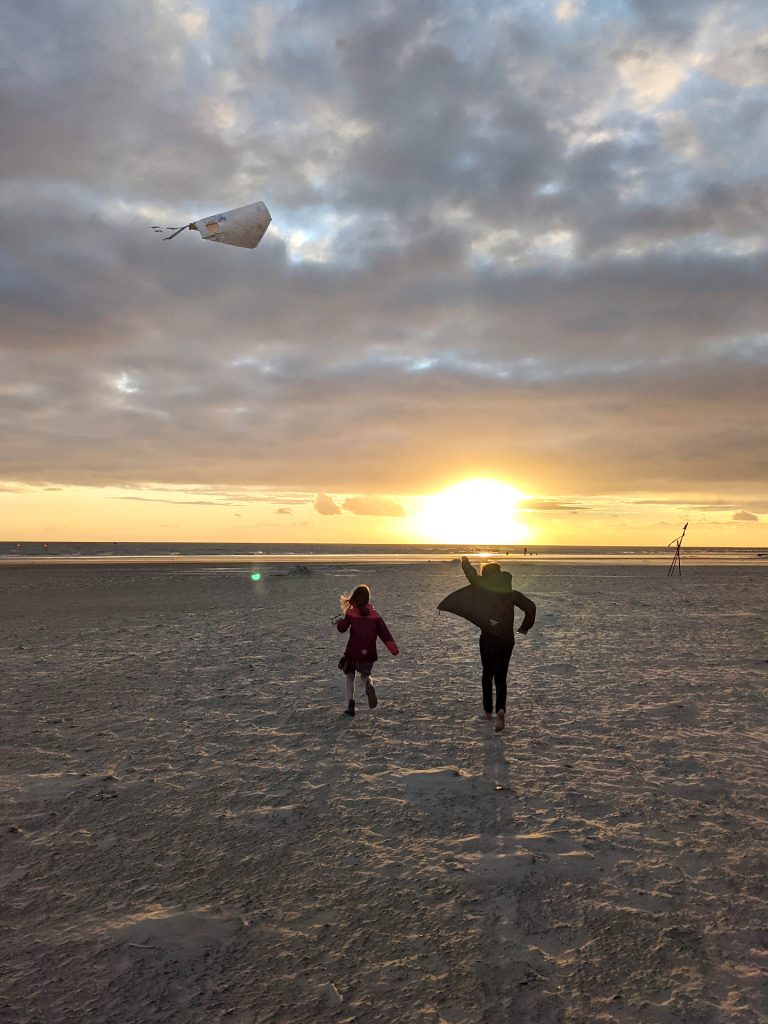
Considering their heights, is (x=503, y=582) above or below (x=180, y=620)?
above

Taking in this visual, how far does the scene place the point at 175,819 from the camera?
19.5 ft

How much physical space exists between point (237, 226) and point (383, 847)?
23.6 feet

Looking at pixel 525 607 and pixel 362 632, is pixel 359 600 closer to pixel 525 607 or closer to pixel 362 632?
pixel 362 632

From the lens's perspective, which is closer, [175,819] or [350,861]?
[350,861]

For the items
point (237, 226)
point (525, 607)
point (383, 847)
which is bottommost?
point (383, 847)

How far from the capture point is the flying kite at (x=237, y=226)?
8.34m

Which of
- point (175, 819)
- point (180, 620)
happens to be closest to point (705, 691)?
point (175, 819)

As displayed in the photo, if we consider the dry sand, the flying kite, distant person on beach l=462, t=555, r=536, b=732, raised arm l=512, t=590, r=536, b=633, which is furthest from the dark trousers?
the flying kite

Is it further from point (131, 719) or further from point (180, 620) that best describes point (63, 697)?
point (180, 620)

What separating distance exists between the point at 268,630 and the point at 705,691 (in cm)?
1053

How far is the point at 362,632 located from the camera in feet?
29.9

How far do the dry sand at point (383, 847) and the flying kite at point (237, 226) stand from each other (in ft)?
20.4

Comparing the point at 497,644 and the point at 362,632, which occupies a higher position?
the point at 362,632

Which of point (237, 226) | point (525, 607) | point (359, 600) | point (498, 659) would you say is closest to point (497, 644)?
point (498, 659)
